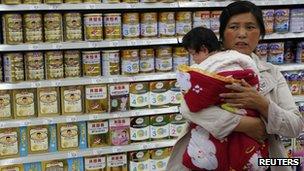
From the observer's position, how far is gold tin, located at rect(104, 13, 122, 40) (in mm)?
2828

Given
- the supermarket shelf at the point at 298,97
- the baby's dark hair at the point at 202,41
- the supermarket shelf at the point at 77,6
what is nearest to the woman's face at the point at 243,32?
the baby's dark hair at the point at 202,41

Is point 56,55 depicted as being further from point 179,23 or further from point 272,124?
point 272,124

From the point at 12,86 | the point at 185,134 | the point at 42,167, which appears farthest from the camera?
the point at 42,167

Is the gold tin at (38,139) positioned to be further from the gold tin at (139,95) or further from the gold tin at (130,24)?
the gold tin at (130,24)

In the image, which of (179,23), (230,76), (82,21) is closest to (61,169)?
(82,21)

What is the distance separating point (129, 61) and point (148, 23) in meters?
0.31

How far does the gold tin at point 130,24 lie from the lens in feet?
9.40

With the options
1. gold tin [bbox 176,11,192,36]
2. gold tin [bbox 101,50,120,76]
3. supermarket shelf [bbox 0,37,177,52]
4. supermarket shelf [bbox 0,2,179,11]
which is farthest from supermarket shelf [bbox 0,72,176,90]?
supermarket shelf [bbox 0,2,179,11]

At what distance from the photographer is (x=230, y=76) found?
47.9 inches

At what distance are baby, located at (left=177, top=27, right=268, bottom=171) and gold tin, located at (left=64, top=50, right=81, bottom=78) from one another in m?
1.64

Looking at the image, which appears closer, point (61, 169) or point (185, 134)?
point (185, 134)

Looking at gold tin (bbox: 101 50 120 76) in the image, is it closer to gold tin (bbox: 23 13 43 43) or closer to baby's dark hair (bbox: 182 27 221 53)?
gold tin (bbox: 23 13 43 43)

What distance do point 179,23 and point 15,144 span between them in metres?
1.45

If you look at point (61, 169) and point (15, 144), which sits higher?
point (15, 144)
